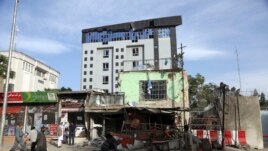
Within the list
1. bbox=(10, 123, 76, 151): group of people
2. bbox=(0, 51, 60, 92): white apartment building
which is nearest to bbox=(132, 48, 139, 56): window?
bbox=(0, 51, 60, 92): white apartment building

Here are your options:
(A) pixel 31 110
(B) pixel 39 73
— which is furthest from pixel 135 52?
(A) pixel 31 110

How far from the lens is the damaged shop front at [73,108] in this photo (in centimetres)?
2834

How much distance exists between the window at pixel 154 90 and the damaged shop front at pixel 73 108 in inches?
198


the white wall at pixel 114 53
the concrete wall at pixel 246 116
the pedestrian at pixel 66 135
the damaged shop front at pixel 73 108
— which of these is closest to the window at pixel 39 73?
the white wall at pixel 114 53

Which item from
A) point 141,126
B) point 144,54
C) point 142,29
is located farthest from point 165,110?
point 142,29

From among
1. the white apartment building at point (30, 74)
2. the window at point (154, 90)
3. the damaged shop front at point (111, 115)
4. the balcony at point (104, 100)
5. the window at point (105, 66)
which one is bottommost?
the damaged shop front at point (111, 115)

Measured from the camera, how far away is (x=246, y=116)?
27.0 metres

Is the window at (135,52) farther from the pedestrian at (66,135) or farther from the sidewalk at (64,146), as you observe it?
the pedestrian at (66,135)

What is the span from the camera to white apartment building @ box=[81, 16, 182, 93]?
8562cm

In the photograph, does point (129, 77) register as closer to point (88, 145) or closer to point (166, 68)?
point (166, 68)

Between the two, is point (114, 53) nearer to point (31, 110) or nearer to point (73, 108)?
point (31, 110)

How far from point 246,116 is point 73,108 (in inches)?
538

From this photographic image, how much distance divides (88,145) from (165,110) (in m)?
6.33

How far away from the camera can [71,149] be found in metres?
22.0
